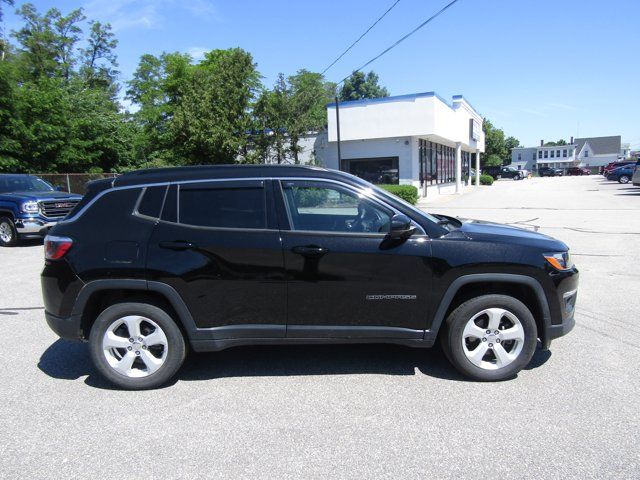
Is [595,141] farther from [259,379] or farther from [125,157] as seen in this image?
[259,379]

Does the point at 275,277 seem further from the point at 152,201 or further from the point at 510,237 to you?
the point at 510,237

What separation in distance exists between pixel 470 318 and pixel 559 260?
909mm

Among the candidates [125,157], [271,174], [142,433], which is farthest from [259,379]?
[125,157]

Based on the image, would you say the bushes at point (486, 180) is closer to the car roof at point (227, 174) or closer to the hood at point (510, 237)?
the hood at point (510, 237)

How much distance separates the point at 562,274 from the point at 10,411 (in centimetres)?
458

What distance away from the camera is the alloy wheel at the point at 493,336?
397 cm

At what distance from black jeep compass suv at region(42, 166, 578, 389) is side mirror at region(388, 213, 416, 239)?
11 mm

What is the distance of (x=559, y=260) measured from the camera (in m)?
4.00

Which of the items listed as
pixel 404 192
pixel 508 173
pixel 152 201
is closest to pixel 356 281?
pixel 152 201

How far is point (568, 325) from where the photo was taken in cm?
406

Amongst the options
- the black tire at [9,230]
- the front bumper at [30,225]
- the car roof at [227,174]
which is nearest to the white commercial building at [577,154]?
the front bumper at [30,225]

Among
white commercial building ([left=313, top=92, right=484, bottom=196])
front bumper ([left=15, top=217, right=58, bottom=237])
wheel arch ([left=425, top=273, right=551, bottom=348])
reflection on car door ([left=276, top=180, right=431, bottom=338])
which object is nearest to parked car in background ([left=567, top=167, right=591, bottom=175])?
white commercial building ([left=313, top=92, right=484, bottom=196])

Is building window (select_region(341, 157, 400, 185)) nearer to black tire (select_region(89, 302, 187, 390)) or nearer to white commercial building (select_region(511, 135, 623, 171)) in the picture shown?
Result: black tire (select_region(89, 302, 187, 390))

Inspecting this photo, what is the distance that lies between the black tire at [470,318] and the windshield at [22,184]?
13.2 meters
